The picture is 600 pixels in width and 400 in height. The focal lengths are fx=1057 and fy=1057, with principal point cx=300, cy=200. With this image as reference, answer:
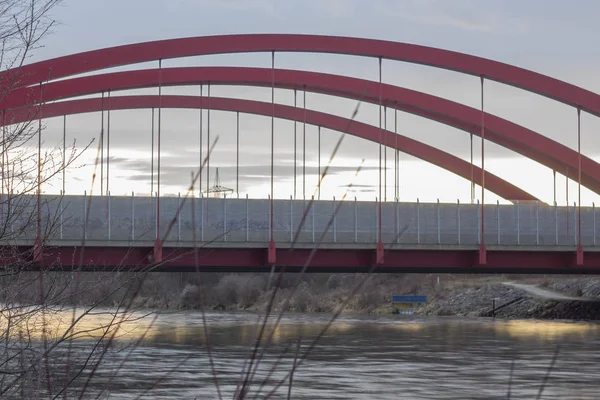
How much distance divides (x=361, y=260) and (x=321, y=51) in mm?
8627

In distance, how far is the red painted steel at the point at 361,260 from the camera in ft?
134

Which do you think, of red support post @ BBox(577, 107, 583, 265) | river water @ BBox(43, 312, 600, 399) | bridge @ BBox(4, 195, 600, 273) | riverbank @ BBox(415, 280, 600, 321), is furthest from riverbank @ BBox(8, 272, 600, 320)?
red support post @ BBox(577, 107, 583, 265)

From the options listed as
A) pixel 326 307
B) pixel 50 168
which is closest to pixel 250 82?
pixel 50 168

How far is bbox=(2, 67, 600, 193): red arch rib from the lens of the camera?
138 feet

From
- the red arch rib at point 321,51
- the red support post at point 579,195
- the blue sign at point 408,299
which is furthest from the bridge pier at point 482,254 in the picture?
the blue sign at point 408,299

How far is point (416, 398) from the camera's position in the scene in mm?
24984

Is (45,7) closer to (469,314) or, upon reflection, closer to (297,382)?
(297,382)

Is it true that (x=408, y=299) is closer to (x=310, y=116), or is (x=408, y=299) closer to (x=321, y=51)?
(x=310, y=116)

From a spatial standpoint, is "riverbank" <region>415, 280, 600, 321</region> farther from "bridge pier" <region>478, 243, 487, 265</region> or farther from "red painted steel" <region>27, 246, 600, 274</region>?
"bridge pier" <region>478, 243, 487, 265</region>

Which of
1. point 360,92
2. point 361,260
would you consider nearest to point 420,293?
point 361,260

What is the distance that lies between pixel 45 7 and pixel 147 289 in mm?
95288

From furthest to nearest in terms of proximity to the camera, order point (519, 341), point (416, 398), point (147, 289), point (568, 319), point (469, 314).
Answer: point (147, 289) < point (469, 314) < point (568, 319) < point (519, 341) < point (416, 398)

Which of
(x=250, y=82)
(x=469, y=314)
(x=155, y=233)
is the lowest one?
(x=469, y=314)

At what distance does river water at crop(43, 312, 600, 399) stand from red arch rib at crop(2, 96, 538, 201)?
756 cm
